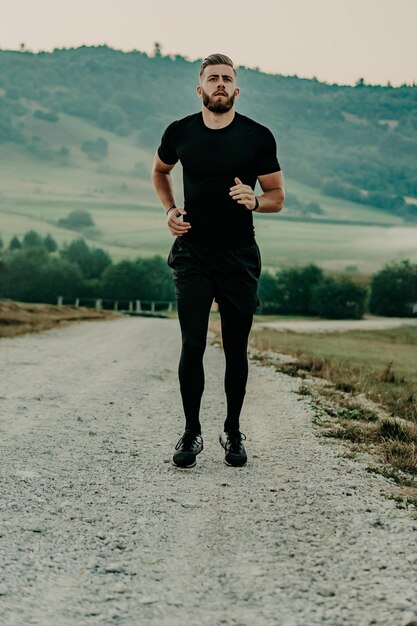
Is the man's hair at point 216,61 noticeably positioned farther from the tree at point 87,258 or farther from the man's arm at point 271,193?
the tree at point 87,258

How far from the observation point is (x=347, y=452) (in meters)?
6.48

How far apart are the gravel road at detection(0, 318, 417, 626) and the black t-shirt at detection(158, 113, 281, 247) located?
5.87ft

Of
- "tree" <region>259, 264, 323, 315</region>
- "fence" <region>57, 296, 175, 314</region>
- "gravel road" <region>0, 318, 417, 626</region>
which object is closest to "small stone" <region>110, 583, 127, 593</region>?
"gravel road" <region>0, 318, 417, 626</region>

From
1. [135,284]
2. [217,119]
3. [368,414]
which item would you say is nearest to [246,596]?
[217,119]

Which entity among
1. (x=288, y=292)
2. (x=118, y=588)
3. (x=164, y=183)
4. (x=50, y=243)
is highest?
(x=50, y=243)

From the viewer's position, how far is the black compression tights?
5715 millimetres

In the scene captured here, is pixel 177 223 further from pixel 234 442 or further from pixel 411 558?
pixel 411 558

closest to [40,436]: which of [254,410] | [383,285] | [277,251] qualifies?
[254,410]

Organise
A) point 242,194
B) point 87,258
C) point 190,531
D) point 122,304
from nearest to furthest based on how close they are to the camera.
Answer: point 190,531
point 242,194
point 122,304
point 87,258

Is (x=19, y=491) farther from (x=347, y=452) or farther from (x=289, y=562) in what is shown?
(x=347, y=452)

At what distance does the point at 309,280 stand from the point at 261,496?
84.6 meters

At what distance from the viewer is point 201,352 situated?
586cm

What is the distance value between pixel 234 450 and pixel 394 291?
255ft

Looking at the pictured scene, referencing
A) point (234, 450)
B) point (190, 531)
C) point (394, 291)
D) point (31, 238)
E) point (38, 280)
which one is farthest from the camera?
point (31, 238)
